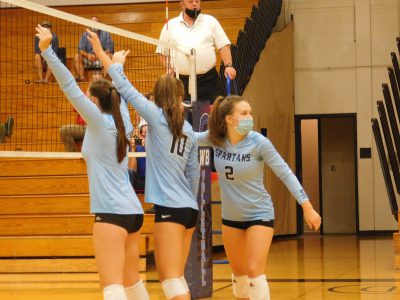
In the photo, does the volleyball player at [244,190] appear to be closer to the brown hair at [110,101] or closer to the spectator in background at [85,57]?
the brown hair at [110,101]

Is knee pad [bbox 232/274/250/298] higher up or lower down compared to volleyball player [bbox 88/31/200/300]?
lower down

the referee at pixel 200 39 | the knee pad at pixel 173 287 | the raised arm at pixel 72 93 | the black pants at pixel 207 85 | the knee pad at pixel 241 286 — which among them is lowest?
the knee pad at pixel 241 286

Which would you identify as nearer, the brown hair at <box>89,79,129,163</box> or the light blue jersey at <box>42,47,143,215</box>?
the light blue jersey at <box>42,47,143,215</box>

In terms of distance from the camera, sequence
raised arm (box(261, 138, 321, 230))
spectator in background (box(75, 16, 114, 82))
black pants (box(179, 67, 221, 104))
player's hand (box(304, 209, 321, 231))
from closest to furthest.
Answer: player's hand (box(304, 209, 321, 231))
raised arm (box(261, 138, 321, 230))
black pants (box(179, 67, 221, 104))
spectator in background (box(75, 16, 114, 82))

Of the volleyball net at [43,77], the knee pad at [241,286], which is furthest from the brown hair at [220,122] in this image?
the volleyball net at [43,77]

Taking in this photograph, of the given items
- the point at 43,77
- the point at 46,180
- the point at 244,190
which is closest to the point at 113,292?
the point at 244,190

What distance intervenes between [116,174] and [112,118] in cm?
36

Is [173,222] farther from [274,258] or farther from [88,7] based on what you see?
[88,7]

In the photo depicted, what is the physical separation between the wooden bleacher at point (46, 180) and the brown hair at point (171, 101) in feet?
20.4

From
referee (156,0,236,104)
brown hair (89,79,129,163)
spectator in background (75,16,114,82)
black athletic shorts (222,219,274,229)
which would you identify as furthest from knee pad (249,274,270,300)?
spectator in background (75,16,114,82)

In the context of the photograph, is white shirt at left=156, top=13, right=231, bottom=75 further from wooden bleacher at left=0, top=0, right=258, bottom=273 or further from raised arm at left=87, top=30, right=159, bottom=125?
raised arm at left=87, top=30, right=159, bottom=125

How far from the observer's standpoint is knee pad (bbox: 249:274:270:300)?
6.32 m

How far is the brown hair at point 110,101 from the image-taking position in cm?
552

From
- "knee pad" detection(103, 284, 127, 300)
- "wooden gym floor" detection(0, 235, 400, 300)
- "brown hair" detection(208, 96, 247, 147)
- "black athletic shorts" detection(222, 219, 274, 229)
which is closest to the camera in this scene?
"knee pad" detection(103, 284, 127, 300)
